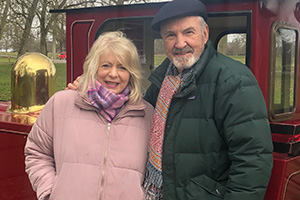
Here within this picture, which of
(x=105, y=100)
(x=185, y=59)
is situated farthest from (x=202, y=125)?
(x=105, y=100)

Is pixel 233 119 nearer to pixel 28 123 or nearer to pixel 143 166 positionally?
pixel 143 166

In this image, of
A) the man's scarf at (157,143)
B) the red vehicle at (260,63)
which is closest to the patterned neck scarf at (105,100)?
the man's scarf at (157,143)

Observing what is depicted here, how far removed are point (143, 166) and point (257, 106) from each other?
0.63 metres

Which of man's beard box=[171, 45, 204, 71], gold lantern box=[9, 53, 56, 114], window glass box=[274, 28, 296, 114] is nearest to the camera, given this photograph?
man's beard box=[171, 45, 204, 71]

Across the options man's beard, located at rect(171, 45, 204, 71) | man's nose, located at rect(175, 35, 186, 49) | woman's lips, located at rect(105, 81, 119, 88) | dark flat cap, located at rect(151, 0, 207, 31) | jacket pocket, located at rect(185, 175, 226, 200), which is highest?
dark flat cap, located at rect(151, 0, 207, 31)

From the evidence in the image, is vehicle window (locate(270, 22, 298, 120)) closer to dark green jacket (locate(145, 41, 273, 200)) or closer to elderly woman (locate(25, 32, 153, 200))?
dark green jacket (locate(145, 41, 273, 200))

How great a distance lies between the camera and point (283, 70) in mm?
2633

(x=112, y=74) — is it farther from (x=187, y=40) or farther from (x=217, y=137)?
(x=217, y=137)

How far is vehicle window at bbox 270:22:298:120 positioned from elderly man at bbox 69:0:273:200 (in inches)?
28.7

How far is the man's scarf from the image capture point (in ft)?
5.85

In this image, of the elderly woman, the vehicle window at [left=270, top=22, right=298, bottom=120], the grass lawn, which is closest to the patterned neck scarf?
the elderly woman

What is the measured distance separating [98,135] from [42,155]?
341mm

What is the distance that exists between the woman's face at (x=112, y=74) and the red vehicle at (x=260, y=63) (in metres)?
0.83

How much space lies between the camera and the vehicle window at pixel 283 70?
7.72 ft
